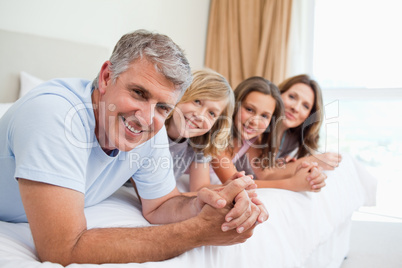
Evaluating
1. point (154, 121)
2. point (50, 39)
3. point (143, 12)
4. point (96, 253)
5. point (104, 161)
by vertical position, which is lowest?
point (96, 253)

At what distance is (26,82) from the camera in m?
1.94

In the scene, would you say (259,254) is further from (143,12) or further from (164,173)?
(143,12)

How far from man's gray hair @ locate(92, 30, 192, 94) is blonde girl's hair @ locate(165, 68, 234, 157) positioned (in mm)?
633

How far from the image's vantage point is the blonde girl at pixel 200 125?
5.01ft

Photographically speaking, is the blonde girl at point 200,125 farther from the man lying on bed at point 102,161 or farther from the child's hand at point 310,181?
the man lying on bed at point 102,161

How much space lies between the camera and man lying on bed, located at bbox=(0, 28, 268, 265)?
0.71 meters

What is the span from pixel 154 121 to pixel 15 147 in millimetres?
332

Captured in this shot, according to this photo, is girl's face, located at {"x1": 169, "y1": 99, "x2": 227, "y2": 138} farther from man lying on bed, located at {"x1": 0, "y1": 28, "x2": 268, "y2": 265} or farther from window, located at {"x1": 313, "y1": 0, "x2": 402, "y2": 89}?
window, located at {"x1": 313, "y1": 0, "x2": 402, "y2": 89}

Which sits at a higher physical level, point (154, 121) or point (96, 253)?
point (154, 121)

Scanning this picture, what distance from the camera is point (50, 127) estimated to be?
735 millimetres

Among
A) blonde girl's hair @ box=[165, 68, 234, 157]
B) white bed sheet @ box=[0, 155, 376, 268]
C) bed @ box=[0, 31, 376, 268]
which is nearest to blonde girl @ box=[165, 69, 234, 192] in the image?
blonde girl's hair @ box=[165, 68, 234, 157]

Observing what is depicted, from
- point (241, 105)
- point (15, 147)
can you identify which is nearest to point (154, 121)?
point (15, 147)

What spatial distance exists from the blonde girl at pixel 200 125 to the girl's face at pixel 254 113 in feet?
0.45

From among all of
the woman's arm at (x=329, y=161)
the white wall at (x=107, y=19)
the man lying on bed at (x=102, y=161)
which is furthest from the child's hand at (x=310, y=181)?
the white wall at (x=107, y=19)
